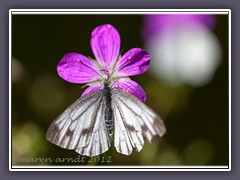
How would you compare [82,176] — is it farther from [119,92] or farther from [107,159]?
[119,92]

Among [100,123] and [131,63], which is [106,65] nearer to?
[131,63]

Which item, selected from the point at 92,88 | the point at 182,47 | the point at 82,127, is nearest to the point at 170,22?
the point at 182,47

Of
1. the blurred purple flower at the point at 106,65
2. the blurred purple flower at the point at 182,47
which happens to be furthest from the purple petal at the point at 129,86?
the blurred purple flower at the point at 182,47

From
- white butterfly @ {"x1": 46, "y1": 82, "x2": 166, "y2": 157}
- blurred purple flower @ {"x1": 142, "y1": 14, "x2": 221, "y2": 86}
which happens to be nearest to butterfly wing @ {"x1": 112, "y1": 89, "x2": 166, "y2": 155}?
white butterfly @ {"x1": 46, "y1": 82, "x2": 166, "y2": 157}

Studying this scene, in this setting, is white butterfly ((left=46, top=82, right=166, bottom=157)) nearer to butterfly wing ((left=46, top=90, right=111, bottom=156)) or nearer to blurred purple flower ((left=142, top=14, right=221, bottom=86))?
butterfly wing ((left=46, top=90, right=111, bottom=156))
